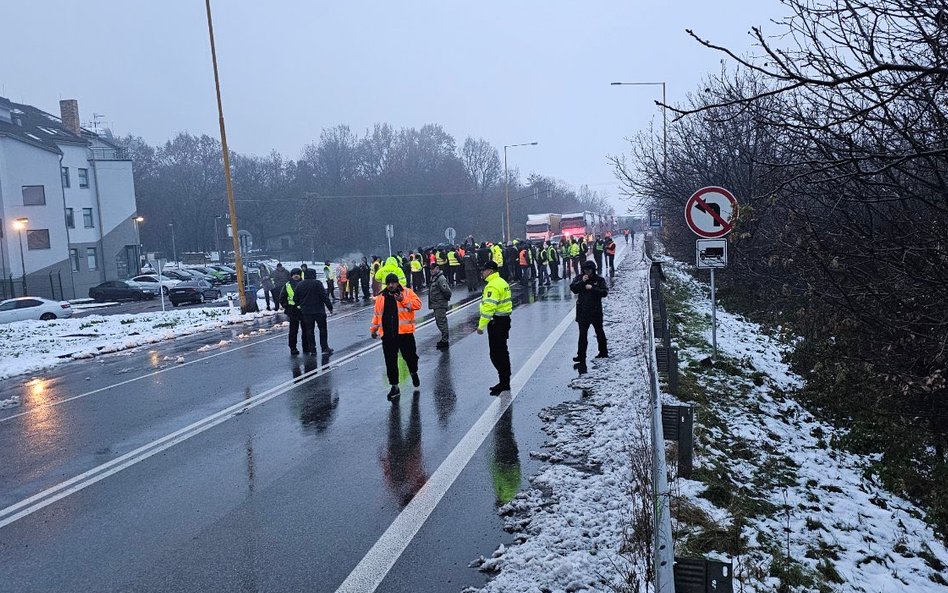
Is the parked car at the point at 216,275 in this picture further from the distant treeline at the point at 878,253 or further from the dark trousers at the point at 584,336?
the distant treeline at the point at 878,253

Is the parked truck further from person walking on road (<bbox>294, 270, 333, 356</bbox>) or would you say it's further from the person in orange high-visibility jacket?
the person in orange high-visibility jacket

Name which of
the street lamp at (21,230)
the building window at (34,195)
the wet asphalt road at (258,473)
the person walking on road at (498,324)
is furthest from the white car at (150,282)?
the person walking on road at (498,324)

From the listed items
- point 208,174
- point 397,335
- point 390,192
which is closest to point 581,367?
point 397,335

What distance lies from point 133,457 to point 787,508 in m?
6.43

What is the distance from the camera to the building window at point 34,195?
46.9 m

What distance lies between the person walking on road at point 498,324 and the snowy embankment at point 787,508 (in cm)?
240

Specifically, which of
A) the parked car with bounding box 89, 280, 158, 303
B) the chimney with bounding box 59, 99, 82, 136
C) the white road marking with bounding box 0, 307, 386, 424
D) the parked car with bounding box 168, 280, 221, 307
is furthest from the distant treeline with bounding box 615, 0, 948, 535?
the chimney with bounding box 59, 99, 82, 136

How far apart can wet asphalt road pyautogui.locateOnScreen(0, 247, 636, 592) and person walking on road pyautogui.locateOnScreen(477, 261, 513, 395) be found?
1.64 ft

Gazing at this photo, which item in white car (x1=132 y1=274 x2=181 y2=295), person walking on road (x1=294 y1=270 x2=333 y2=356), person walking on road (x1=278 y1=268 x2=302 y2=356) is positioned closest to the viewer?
person walking on road (x1=294 y1=270 x2=333 y2=356)

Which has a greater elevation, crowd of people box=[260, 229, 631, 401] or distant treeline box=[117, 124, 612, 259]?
distant treeline box=[117, 124, 612, 259]

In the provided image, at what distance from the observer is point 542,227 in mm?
63719

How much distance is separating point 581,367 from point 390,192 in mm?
75518

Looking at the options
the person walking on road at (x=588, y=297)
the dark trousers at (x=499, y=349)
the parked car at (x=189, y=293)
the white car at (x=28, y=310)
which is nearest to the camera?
the dark trousers at (x=499, y=349)

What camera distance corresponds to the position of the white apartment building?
45.4 meters
